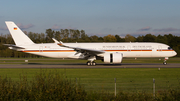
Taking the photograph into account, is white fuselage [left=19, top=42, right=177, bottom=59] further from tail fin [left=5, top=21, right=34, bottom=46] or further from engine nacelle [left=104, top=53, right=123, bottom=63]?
tail fin [left=5, top=21, right=34, bottom=46]

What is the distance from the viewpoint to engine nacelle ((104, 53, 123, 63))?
95.2 feet

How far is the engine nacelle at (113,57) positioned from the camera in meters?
29.0

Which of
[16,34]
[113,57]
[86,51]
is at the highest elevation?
[16,34]

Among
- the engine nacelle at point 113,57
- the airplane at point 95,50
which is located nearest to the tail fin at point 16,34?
the airplane at point 95,50

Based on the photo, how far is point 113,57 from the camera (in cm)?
2906

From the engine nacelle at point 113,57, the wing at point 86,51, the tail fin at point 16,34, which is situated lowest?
the engine nacelle at point 113,57

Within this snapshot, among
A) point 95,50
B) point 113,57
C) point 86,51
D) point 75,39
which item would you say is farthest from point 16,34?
point 75,39

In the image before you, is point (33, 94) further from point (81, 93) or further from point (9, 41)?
point (9, 41)

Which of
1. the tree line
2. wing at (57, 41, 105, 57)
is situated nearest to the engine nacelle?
wing at (57, 41, 105, 57)

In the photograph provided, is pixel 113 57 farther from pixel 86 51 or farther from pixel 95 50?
pixel 86 51

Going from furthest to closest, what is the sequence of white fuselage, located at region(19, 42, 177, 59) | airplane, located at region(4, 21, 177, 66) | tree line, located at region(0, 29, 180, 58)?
tree line, located at region(0, 29, 180, 58) → white fuselage, located at region(19, 42, 177, 59) → airplane, located at region(4, 21, 177, 66)

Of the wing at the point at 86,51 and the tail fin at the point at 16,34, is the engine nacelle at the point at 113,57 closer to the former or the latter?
the wing at the point at 86,51

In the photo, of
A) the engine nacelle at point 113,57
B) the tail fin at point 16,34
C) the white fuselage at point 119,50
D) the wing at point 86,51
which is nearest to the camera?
the engine nacelle at point 113,57

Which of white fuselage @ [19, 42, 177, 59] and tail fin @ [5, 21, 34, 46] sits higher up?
tail fin @ [5, 21, 34, 46]
